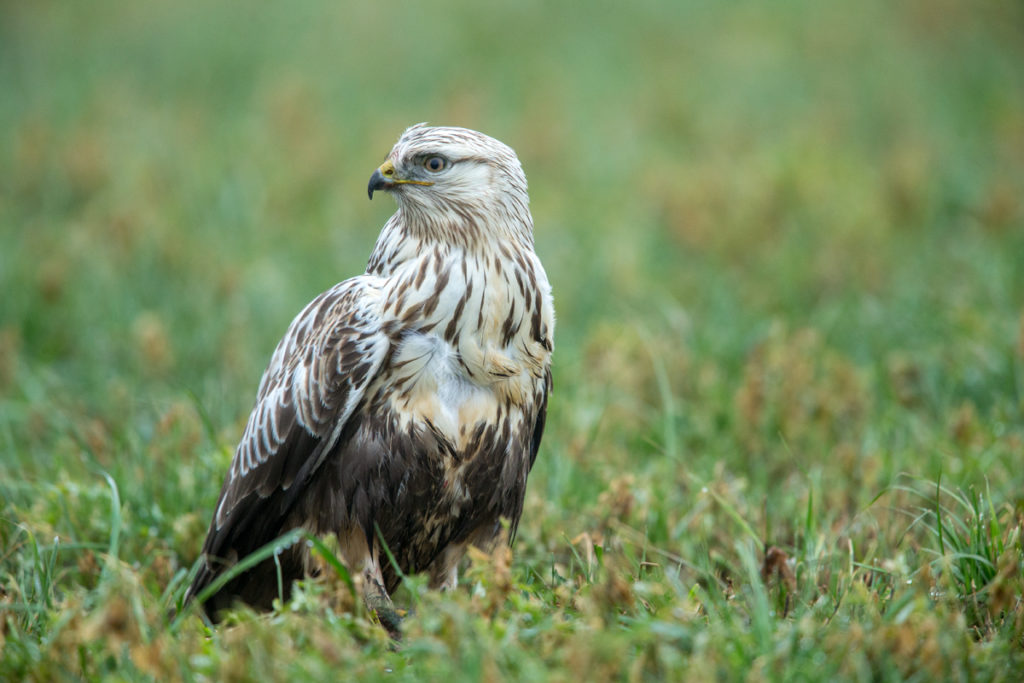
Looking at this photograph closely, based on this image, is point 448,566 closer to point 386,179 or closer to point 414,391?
point 414,391

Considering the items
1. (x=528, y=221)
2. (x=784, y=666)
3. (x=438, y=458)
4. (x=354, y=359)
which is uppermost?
(x=528, y=221)

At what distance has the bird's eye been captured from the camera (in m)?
3.40

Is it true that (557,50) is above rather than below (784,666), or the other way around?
above

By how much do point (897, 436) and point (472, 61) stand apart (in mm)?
7749

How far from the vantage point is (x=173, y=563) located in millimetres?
3926

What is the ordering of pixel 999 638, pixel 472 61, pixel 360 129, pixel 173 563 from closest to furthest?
pixel 999 638 < pixel 173 563 < pixel 360 129 < pixel 472 61

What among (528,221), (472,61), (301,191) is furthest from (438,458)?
(472,61)

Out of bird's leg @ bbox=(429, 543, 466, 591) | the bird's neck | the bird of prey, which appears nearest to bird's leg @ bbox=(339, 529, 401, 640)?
the bird of prey

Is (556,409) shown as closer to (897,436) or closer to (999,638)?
(897,436)

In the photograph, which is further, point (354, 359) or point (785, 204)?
point (785, 204)

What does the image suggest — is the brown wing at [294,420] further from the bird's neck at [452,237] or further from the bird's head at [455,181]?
the bird's head at [455,181]

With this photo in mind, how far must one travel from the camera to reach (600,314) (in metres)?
6.62

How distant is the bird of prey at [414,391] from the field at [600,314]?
1.08ft

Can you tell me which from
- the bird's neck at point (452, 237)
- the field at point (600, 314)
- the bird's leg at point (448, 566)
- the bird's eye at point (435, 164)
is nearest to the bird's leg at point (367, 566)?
the field at point (600, 314)
